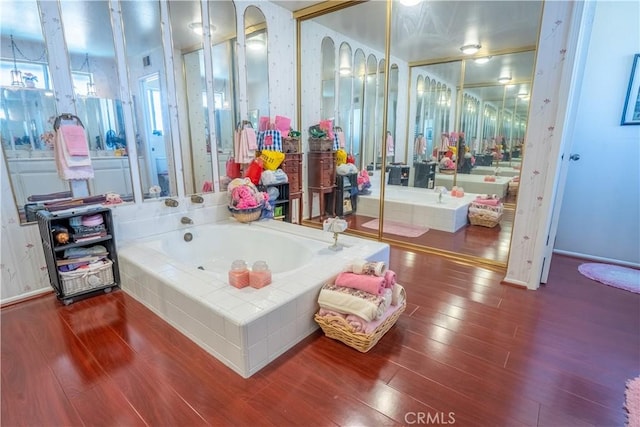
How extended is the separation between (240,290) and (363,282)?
67 centimetres

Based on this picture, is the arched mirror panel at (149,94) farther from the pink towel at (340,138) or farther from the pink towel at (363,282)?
the pink towel at (340,138)

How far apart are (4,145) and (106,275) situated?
3.35 ft

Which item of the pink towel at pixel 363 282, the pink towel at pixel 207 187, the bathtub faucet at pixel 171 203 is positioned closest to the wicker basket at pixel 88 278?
the bathtub faucet at pixel 171 203

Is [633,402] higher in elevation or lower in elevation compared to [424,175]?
lower

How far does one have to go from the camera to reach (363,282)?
170 cm

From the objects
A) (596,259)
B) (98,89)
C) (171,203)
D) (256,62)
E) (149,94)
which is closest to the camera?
(98,89)

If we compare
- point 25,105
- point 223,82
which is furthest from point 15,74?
point 223,82

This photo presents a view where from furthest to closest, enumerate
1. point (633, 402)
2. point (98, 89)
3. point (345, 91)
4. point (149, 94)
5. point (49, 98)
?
point (345, 91) < point (149, 94) < point (98, 89) < point (49, 98) < point (633, 402)

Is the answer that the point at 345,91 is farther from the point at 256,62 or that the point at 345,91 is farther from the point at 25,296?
the point at 25,296

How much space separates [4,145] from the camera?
6.41 ft

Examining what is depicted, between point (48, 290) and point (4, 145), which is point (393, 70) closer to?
point (4, 145)

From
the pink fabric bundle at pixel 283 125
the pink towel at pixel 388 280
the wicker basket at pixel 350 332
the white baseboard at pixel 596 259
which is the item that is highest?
the pink fabric bundle at pixel 283 125

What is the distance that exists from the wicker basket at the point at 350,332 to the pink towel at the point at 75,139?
77.4 inches

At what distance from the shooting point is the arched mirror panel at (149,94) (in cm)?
240
